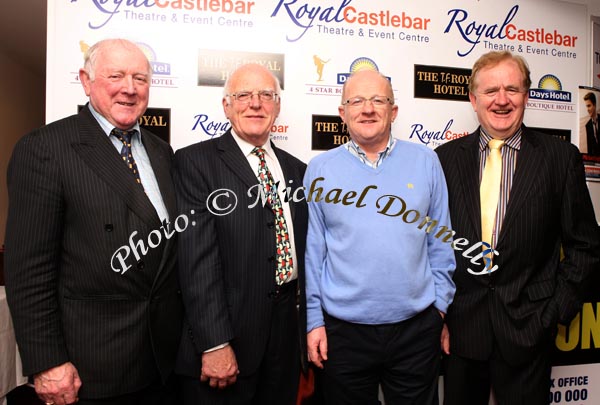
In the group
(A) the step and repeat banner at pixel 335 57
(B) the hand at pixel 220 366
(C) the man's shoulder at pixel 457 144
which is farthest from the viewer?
(A) the step and repeat banner at pixel 335 57

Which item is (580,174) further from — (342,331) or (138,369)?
(138,369)

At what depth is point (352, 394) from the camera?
171 centimetres

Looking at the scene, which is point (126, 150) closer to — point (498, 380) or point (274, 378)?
point (274, 378)

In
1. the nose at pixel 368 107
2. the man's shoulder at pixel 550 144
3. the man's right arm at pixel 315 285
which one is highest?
the nose at pixel 368 107

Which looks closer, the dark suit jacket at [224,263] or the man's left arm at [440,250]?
the dark suit jacket at [224,263]

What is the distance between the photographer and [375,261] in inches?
64.8

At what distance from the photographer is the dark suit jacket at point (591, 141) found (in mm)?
2953

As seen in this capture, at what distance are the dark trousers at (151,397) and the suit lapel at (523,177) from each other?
4.65ft

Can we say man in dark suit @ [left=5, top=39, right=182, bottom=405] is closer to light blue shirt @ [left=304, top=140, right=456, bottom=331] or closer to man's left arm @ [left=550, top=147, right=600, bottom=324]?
light blue shirt @ [left=304, top=140, right=456, bottom=331]

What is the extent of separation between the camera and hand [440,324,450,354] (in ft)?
6.24

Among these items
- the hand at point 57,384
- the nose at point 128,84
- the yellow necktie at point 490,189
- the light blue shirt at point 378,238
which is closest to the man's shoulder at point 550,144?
the yellow necktie at point 490,189

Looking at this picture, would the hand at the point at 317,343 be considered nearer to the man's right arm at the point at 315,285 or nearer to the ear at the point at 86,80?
the man's right arm at the point at 315,285

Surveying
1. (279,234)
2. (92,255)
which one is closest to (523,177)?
(279,234)

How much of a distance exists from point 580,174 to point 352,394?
1326 millimetres
